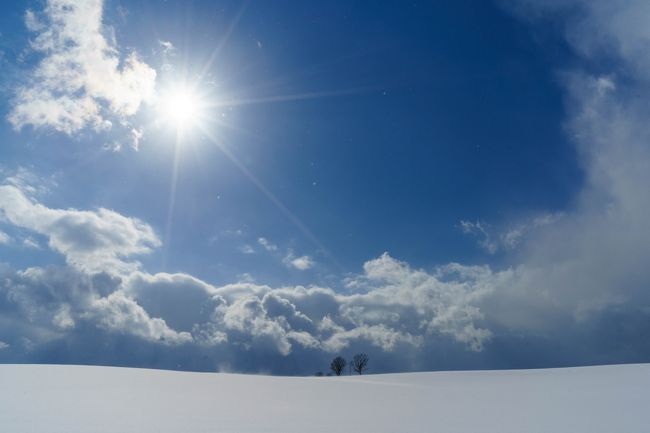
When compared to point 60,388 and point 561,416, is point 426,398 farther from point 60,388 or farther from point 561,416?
point 60,388

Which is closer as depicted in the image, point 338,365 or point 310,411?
point 310,411

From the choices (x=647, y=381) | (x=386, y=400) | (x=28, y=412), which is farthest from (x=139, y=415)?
(x=647, y=381)

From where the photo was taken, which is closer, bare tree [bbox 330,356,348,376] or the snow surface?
the snow surface

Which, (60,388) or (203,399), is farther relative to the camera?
(60,388)

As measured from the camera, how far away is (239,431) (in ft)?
28.6

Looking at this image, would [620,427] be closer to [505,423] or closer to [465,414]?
[505,423]

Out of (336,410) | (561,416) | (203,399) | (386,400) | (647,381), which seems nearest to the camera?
(561,416)

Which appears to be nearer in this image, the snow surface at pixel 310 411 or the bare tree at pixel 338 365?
the snow surface at pixel 310 411

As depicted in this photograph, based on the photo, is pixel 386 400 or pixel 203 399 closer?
pixel 203 399

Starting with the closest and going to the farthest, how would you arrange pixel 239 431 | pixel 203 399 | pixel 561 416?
pixel 239 431, pixel 561 416, pixel 203 399

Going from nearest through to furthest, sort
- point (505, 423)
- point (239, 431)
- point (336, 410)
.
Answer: point (239, 431) < point (505, 423) < point (336, 410)

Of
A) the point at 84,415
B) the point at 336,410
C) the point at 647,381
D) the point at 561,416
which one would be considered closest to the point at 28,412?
the point at 84,415

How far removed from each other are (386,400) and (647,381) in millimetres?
12036

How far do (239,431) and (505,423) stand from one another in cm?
671
